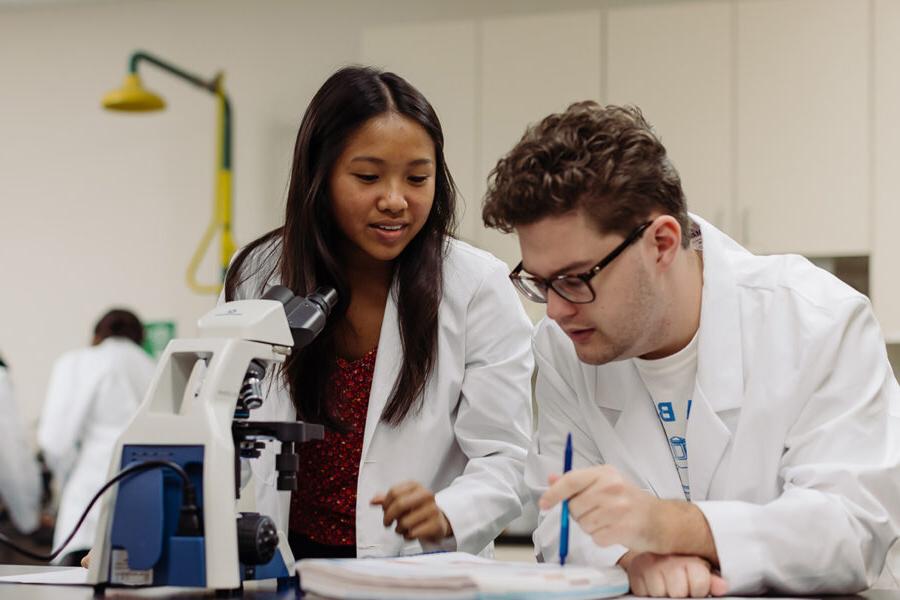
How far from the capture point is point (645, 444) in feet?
4.46

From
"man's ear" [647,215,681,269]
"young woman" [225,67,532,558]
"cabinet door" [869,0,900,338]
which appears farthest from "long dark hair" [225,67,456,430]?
"cabinet door" [869,0,900,338]

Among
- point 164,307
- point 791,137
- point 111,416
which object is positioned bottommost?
point 111,416

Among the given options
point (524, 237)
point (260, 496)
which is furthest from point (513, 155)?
point (260, 496)

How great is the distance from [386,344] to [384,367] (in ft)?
0.13

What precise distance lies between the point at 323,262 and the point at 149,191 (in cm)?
269

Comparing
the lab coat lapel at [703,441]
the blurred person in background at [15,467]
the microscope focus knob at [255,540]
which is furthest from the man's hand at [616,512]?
the blurred person in background at [15,467]

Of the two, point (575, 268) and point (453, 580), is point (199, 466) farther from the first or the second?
point (575, 268)

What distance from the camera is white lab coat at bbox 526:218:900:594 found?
3.72 ft

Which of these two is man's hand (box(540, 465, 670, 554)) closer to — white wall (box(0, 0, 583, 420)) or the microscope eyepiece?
the microscope eyepiece

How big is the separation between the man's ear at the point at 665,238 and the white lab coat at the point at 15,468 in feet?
5.63

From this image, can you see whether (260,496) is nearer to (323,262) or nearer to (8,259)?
(323,262)

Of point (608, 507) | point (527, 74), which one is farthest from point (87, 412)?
point (608, 507)

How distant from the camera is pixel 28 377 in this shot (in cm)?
425

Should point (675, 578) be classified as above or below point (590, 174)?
below
